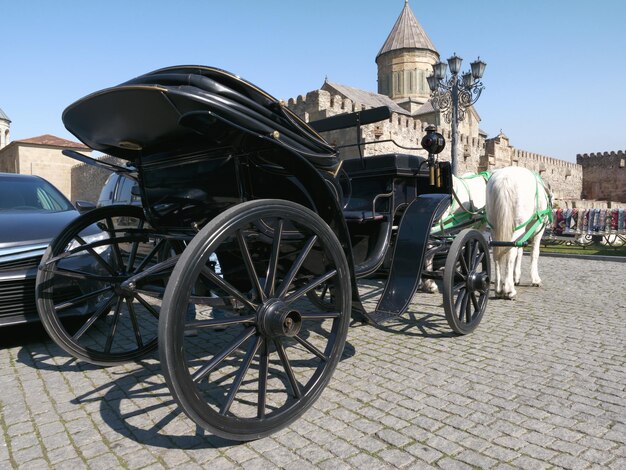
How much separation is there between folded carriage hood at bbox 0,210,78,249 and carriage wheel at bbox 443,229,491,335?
3.32 meters

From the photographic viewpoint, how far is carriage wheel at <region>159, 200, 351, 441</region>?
204cm

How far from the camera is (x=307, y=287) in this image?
2.63 m

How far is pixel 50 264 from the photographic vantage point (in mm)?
3225

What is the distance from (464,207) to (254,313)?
4.83m

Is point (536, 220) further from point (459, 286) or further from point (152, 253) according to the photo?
point (152, 253)

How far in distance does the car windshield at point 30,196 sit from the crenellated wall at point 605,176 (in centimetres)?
6306

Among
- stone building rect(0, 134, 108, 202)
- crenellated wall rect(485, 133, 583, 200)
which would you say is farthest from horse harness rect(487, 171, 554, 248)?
stone building rect(0, 134, 108, 202)

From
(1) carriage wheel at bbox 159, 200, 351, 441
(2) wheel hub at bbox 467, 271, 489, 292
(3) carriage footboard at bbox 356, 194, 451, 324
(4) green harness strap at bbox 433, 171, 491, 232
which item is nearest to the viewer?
(1) carriage wheel at bbox 159, 200, 351, 441

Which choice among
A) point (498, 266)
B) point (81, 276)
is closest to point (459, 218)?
point (498, 266)

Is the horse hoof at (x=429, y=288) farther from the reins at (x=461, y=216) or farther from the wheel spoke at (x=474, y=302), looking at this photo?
the wheel spoke at (x=474, y=302)

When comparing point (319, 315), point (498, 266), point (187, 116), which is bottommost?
point (498, 266)

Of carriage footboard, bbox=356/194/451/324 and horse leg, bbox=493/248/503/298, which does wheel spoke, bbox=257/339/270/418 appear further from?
horse leg, bbox=493/248/503/298

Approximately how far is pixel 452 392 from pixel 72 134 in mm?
2863

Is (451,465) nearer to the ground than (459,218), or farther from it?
nearer to the ground
